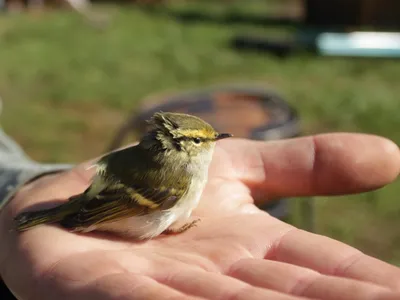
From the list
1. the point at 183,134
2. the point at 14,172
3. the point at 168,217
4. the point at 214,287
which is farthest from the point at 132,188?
the point at 214,287

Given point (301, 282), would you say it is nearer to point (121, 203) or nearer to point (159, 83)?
point (121, 203)

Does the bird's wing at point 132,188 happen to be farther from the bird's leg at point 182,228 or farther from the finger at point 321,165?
the finger at point 321,165

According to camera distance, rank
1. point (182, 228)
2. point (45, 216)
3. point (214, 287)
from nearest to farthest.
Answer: point (214, 287)
point (45, 216)
point (182, 228)

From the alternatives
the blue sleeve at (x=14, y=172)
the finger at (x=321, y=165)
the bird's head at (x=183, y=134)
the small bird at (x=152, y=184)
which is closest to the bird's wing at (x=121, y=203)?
the small bird at (x=152, y=184)

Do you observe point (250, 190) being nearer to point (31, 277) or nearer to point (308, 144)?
point (308, 144)

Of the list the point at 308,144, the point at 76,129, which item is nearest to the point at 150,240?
the point at 308,144

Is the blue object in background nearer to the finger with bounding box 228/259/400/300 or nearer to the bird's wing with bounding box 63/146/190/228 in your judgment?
the bird's wing with bounding box 63/146/190/228
